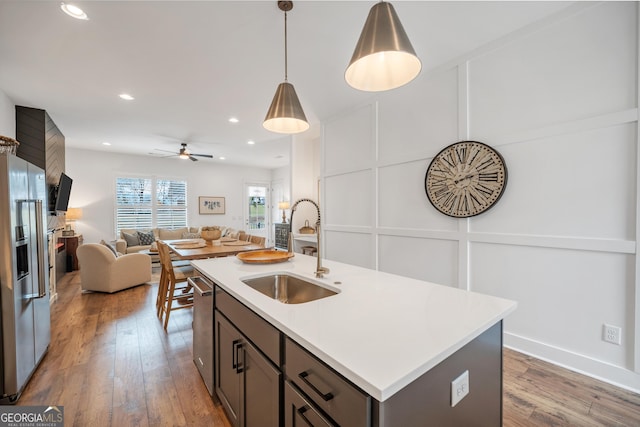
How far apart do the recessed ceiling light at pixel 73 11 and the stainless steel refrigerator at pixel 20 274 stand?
1143 millimetres

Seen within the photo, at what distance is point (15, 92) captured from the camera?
336cm

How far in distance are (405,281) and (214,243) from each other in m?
3.17

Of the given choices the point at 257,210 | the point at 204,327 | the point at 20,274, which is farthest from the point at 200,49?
the point at 257,210

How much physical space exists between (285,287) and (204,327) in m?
0.62

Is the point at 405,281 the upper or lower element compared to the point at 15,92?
lower

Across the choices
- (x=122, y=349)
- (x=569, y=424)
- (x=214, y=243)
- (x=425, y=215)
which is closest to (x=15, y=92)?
(x=214, y=243)

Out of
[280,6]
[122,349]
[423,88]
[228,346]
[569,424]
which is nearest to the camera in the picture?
[228,346]

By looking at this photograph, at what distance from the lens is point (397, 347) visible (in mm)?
814

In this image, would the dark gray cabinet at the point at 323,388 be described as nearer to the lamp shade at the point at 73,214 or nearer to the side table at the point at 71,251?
the side table at the point at 71,251

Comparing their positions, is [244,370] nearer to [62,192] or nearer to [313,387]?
[313,387]

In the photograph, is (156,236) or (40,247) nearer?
(40,247)

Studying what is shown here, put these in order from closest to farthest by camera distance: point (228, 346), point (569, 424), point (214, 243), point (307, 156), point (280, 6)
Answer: point (228, 346)
point (569, 424)
point (280, 6)
point (214, 243)
point (307, 156)

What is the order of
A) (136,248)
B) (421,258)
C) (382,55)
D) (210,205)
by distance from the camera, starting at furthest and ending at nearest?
(210,205) → (136,248) → (421,258) → (382,55)

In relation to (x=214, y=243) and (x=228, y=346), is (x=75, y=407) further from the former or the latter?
(x=214, y=243)
